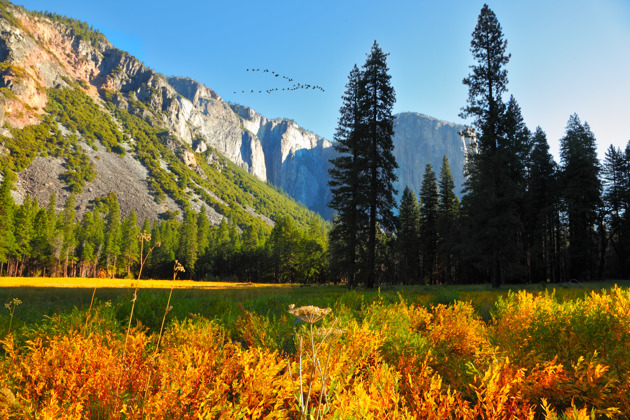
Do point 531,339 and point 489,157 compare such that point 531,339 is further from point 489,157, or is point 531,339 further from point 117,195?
point 117,195

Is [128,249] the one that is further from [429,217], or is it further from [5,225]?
[429,217]

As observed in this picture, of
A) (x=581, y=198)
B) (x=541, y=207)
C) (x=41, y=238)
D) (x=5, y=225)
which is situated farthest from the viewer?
(x=41, y=238)

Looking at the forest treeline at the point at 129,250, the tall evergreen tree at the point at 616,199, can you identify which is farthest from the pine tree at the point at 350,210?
the forest treeline at the point at 129,250

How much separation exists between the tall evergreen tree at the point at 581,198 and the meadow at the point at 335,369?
109 ft

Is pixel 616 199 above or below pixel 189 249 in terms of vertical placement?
above

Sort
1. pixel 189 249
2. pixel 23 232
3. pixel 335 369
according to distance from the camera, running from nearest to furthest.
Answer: pixel 335 369 → pixel 23 232 → pixel 189 249

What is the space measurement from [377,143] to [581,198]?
24719 millimetres

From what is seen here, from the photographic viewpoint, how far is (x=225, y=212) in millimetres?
141875

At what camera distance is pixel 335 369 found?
2.66 meters

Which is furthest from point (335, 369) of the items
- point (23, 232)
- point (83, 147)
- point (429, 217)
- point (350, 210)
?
point (83, 147)

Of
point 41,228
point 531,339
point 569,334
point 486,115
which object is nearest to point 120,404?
point 531,339

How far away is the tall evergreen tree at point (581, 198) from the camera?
29922mm

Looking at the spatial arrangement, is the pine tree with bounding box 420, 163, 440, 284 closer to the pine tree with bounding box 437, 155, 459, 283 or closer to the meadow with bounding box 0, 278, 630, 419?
the pine tree with bounding box 437, 155, 459, 283

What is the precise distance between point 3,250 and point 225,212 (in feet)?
311
